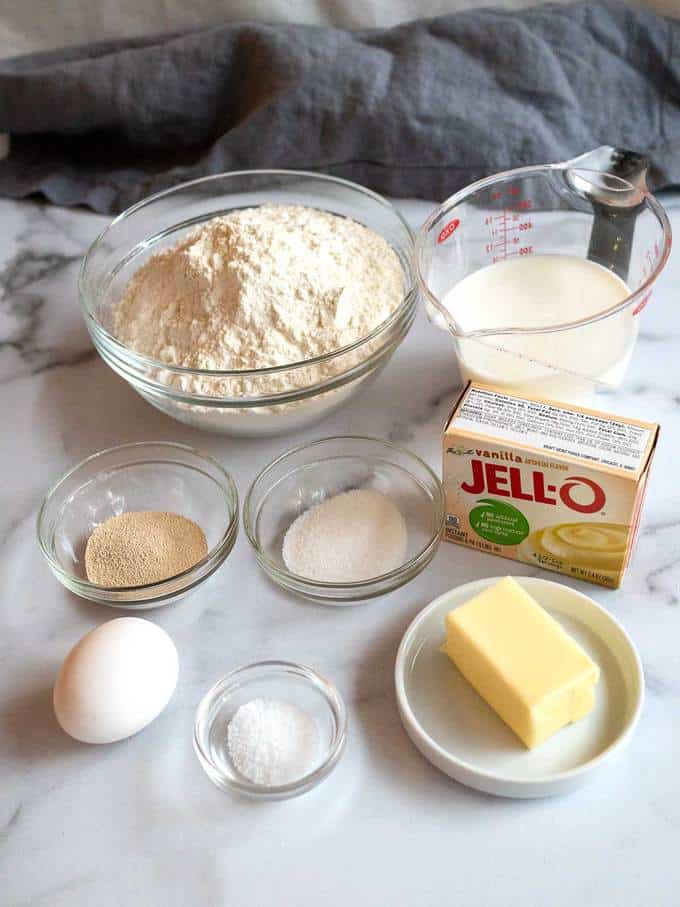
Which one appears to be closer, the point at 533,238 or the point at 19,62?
the point at 533,238

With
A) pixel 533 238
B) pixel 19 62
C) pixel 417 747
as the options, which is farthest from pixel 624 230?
pixel 19 62

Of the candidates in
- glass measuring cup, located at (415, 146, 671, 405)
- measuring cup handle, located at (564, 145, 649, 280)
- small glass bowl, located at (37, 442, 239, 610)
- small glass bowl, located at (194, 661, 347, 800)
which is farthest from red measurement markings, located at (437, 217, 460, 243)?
small glass bowl, located at (194, 661, 347, 800)

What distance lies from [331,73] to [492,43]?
0.25 metres

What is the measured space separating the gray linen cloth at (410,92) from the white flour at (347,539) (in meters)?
0.63

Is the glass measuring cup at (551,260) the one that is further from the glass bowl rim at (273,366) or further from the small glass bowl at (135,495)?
the small glass bowl at (135,495)

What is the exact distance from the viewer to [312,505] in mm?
1162

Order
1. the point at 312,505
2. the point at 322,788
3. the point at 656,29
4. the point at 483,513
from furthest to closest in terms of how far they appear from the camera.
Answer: the point at 656,29 < the point at 312,505 < the point at 483,513 < the point at 322,788

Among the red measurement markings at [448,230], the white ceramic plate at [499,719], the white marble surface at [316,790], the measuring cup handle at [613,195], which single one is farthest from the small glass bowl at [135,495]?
the measuring cup handle at [613,195]

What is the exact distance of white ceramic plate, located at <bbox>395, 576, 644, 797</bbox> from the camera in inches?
34.0

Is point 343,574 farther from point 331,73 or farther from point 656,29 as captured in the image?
point 656,29

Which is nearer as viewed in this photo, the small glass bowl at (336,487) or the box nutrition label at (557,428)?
the box nutrition label at (557,428)

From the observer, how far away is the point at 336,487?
118cm

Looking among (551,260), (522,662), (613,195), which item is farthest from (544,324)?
(522,662)

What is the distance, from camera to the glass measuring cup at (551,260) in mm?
1067
